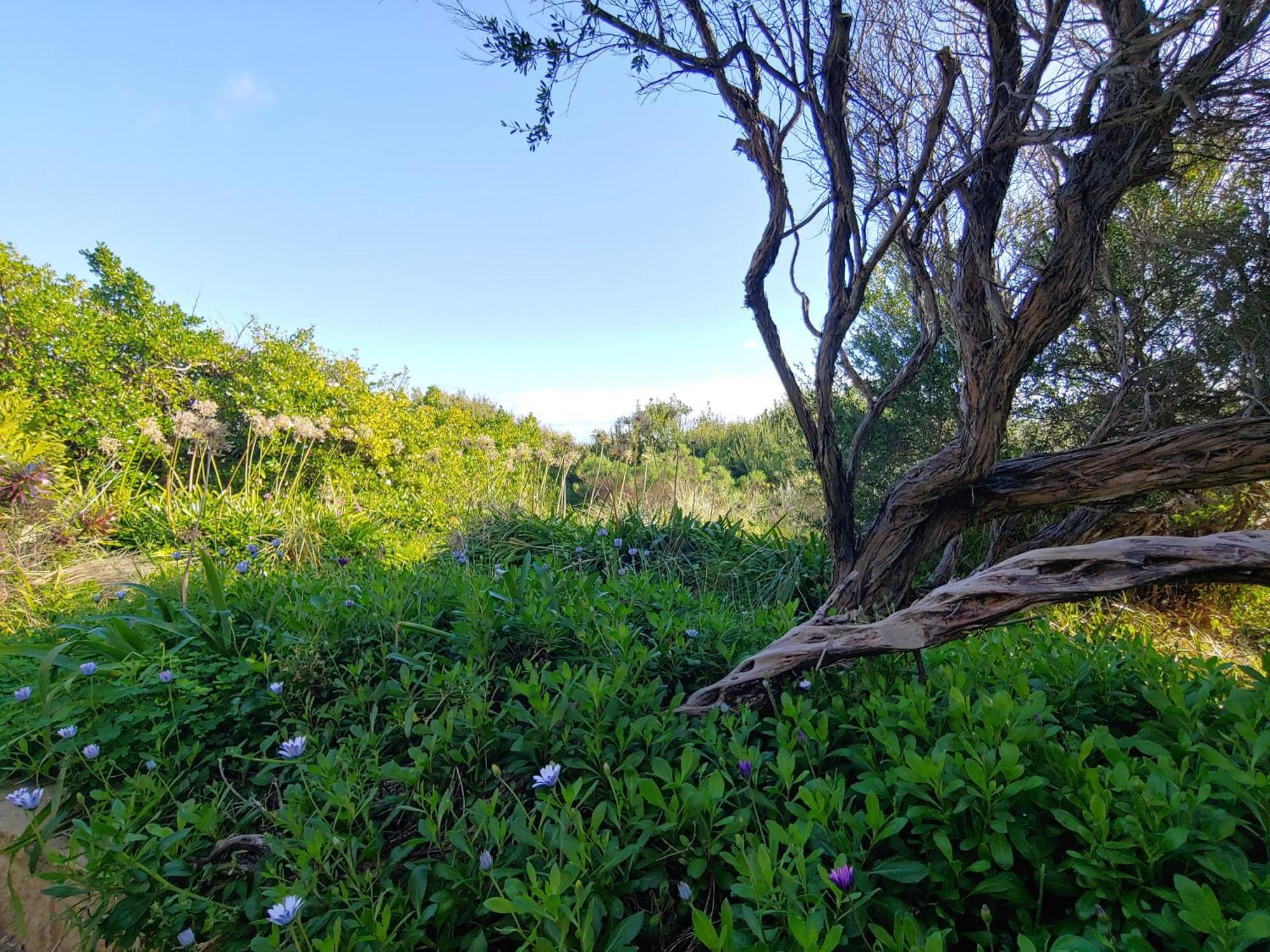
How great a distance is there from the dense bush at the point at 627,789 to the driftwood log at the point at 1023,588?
9 cm

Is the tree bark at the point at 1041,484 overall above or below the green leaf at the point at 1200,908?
above

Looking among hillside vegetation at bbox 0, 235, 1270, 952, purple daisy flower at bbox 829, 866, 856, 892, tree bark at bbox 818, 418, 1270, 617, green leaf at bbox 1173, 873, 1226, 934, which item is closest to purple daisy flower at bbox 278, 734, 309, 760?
hillside vegetation at bbox 0, 235, 1270, 952

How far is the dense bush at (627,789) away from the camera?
33.6 inches

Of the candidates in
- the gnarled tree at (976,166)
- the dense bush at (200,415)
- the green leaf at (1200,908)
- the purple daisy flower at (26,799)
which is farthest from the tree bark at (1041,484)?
the dense bush at (200,415)

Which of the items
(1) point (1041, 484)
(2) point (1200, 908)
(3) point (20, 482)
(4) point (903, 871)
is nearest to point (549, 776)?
(4) point (903, 871)

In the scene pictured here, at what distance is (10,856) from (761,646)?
6.67 feet

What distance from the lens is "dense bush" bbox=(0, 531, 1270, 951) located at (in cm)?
85

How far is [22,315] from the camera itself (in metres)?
5.69

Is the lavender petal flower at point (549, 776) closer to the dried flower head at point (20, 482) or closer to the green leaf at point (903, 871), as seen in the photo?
the green leaf at point (903, 871)

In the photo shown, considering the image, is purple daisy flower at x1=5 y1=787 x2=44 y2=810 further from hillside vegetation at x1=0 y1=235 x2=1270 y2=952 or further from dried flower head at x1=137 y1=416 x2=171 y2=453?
dried flower head at x1=137 y1=416 x2=171 y2=453

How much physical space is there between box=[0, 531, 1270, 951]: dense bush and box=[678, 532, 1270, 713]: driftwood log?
90 mm

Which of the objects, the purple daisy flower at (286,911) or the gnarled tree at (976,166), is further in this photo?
the gnarled tree at (976,166)

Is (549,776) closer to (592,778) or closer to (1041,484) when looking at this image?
(592,778)

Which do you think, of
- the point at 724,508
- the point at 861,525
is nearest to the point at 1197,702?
the point at 861,525
